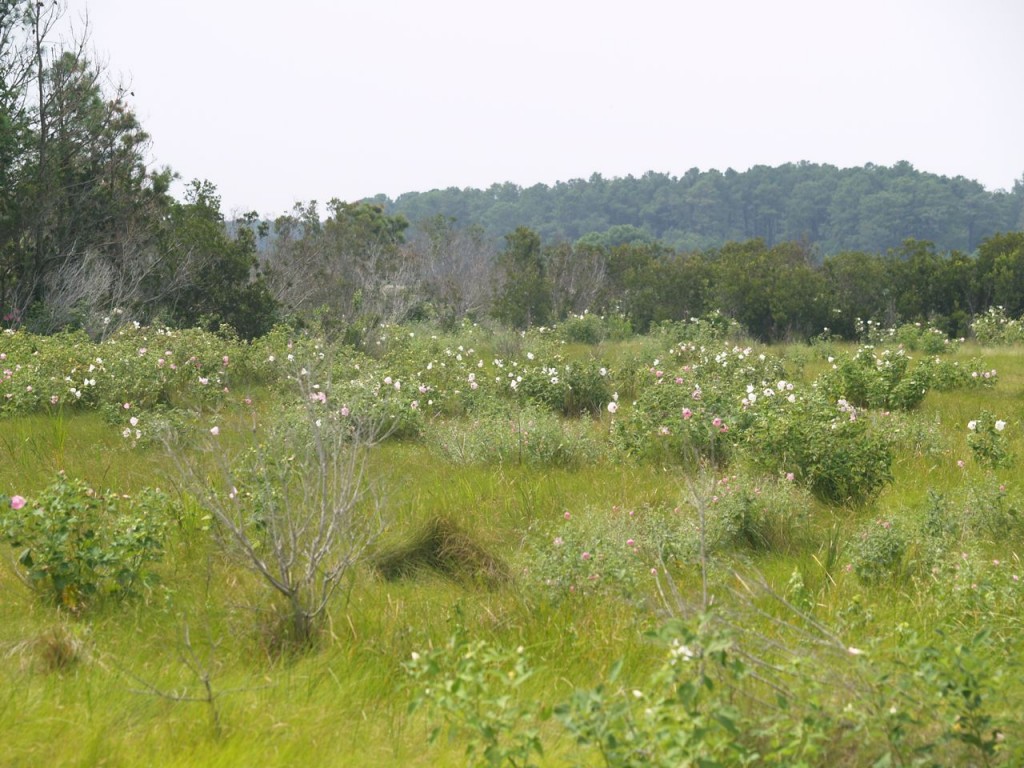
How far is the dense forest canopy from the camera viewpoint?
7269cm

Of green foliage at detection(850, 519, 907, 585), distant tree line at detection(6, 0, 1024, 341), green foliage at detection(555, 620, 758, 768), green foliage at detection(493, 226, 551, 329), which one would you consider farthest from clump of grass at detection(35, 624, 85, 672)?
green foliage at detection(493, 226, 551, 329)

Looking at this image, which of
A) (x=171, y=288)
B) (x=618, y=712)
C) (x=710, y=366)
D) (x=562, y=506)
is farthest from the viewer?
(x=171, y=288)

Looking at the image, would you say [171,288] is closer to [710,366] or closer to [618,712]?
[710,366]

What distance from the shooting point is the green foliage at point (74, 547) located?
4.05 m

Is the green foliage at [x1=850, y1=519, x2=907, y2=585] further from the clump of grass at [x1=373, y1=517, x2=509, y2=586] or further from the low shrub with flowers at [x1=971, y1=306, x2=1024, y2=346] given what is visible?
the low shrub with flowers at [x1=971, y1=306, x2=1024, y2=346]

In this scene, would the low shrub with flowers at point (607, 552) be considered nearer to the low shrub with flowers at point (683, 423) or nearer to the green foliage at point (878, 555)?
the green foliage at point (878, 555)

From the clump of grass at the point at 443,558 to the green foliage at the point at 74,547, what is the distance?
3.52 ft

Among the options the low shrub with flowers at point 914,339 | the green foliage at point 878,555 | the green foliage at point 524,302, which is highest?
the green foliage at point 524,302

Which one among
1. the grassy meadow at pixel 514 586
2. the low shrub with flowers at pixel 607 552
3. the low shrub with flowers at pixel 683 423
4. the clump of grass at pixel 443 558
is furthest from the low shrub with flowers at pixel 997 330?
the clump of grass at pixel 443 558

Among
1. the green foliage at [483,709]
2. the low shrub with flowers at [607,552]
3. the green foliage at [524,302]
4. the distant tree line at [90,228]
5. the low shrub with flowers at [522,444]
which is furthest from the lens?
the green foliage at [524,302]

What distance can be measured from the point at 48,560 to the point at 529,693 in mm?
2091

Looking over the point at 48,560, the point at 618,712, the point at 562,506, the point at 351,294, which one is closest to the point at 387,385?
the point at 562,506

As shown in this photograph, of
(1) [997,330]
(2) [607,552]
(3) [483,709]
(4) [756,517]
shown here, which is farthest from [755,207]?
(3) [483,709]

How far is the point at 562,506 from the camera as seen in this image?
580cm
